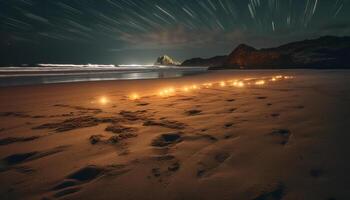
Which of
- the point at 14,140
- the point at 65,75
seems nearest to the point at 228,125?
the point at 14,140

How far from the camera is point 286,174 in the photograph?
6.34 ft

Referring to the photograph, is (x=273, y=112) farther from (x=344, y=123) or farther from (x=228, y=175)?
(x=228, y=175)

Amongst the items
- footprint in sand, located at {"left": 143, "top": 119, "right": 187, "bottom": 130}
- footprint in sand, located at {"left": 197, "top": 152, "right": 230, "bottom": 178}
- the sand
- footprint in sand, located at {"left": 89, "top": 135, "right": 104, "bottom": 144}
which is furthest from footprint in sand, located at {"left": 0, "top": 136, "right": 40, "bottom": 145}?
footprint in sand, located at {"left": 197, "top": 152, "right": 230, "bottom": 178}

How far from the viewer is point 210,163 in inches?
87.5

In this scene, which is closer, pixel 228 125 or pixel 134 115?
pixel 228 125

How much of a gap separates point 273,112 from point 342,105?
1549 millimetres

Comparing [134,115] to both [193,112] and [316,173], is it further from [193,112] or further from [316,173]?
[316,173]

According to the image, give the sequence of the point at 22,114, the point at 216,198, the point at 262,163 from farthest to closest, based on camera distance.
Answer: the point at 22,114 < the point at 262,163 < the point at 216,198

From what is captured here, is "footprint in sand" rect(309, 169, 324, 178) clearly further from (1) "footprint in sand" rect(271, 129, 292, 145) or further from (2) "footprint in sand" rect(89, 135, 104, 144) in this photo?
(2) "footprint in sand" rect(89, 135, 104, 144)

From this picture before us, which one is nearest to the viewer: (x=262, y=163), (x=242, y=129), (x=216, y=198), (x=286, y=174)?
(x=216, y=198)

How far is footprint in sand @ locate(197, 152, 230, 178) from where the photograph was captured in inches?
80.5

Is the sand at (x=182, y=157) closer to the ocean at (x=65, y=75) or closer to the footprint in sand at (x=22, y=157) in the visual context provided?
the footprint in sand at (x=22, y=157)

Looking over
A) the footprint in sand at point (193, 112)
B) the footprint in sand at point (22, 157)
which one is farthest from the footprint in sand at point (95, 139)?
the footprint in sand at point (193, 112)

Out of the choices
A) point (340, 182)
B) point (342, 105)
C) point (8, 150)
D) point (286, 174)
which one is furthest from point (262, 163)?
point (342, 105)
